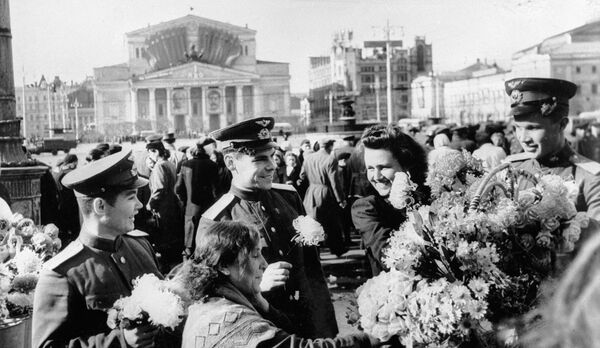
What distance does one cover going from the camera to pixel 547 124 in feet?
11.3

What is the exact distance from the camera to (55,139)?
4184 cm

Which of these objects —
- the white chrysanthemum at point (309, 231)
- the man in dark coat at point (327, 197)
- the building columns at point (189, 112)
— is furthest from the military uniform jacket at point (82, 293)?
the building columns at point (189, 112)

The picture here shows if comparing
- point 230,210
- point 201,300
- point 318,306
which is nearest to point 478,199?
point 201,300

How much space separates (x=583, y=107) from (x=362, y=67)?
218ft

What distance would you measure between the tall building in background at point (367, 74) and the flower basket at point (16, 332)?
82375mm

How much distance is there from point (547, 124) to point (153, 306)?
2.18 metres

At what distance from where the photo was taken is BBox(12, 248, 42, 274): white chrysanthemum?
348cm

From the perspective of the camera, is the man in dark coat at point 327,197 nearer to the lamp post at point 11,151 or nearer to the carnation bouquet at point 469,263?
the lamp post at point 11,151

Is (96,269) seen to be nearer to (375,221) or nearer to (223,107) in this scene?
(375,221)

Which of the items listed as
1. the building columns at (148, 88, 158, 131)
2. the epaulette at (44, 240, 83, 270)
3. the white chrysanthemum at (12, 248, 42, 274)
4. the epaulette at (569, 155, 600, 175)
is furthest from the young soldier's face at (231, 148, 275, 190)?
the building columns at (148, 88, 158, 131)

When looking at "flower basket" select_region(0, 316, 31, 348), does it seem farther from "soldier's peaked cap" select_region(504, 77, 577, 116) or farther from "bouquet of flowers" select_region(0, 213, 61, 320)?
"soldier's peaked cap" select_region(504, 77, 577, 116)

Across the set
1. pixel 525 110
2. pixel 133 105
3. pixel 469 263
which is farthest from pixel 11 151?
pixel 133 105

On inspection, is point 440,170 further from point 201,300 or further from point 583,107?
point 583,107

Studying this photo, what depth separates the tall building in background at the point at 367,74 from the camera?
295 ft
